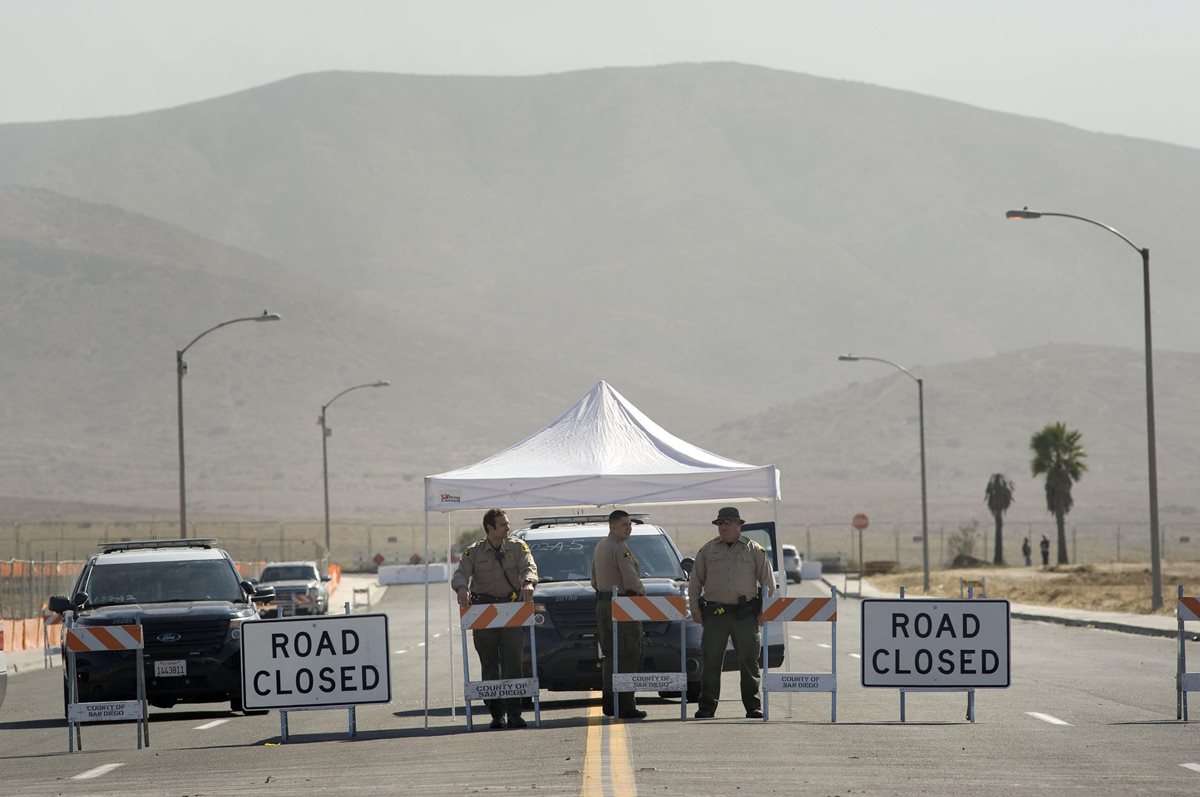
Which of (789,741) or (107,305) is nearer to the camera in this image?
(789,741)

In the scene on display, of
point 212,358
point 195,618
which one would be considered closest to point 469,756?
point 195,618

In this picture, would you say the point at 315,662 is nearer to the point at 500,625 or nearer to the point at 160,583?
the point at 500,625

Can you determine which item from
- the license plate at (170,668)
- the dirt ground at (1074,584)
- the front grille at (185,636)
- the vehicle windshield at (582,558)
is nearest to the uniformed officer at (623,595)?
the vehicle windshield at (582,558)

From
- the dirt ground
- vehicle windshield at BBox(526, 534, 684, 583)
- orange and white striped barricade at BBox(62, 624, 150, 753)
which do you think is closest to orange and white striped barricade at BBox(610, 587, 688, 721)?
vehicle windshield at BBox(526, 534, 684, 583)

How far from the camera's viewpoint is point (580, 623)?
62.4 ft

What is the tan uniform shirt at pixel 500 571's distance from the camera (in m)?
17.6

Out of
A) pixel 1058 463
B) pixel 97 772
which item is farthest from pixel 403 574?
pixel 97 772

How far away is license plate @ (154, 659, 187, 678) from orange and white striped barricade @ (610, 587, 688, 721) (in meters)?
4.63

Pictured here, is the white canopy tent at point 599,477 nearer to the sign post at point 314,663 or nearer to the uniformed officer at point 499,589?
the uniformed officer at point 499,589

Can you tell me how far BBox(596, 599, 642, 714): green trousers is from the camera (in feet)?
58.2

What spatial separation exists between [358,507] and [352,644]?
457 ft

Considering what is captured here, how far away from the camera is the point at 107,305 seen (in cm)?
19738

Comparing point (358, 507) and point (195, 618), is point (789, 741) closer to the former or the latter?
point (195, 618)

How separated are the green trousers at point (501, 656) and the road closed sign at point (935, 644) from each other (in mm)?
3110
